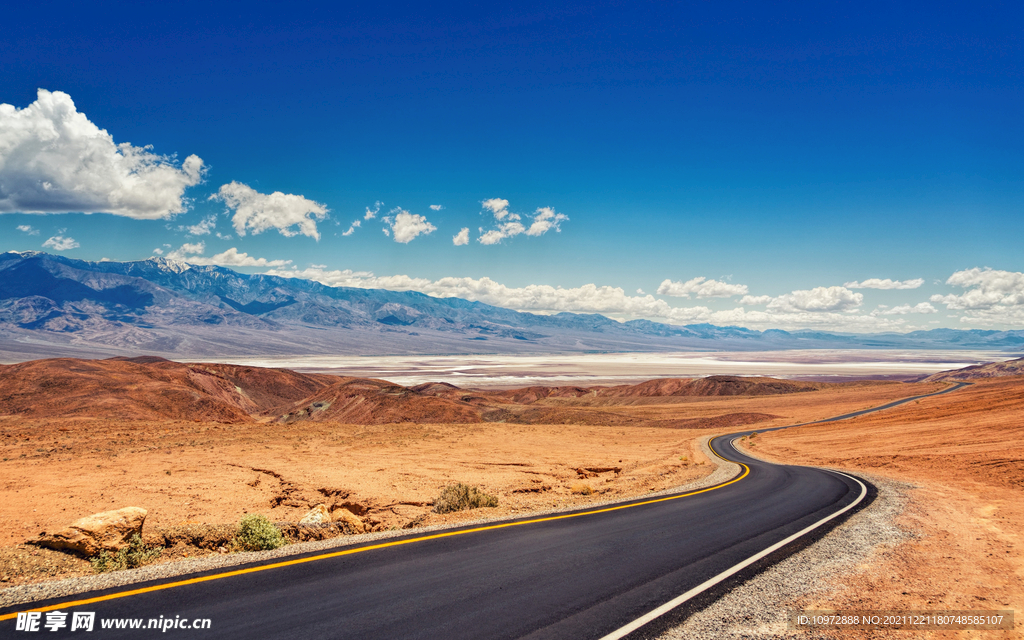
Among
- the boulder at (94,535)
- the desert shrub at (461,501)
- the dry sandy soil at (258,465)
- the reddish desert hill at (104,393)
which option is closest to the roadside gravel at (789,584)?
the dry sandy soil at (258,465)

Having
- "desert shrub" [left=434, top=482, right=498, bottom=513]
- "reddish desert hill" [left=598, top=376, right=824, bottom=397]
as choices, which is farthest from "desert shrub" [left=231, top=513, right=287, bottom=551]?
"reddish desert hill" [left=598, top=376, right=824, bottom=397]

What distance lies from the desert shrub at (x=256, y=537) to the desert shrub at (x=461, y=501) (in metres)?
5.13

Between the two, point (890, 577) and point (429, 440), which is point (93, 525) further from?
point (429, 440)

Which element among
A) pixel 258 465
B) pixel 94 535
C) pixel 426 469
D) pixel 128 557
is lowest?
pixel 426 469

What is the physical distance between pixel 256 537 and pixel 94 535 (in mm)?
2666

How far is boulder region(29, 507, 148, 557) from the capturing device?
27.8 ft

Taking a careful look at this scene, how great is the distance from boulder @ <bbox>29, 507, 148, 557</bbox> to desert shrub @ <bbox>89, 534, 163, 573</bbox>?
13 cm

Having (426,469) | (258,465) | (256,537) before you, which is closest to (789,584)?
(256,537)

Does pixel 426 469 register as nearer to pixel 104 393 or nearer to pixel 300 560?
pixel 300 560

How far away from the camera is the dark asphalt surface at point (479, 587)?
6.08 metres

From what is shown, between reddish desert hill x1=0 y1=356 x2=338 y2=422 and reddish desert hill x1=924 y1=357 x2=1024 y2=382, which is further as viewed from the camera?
reddish desert hill x1=924 y1=357 x2=1024 y2=382

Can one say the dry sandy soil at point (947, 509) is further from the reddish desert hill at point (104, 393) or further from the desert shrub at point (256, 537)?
the reddish desert hill at point (104, 393)

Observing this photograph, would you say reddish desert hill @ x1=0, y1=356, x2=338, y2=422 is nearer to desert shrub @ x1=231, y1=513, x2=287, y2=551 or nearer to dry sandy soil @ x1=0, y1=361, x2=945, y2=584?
dry sandy soil @ x1=0, y1=361, x2=945, y2=584

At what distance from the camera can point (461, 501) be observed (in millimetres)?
13969
